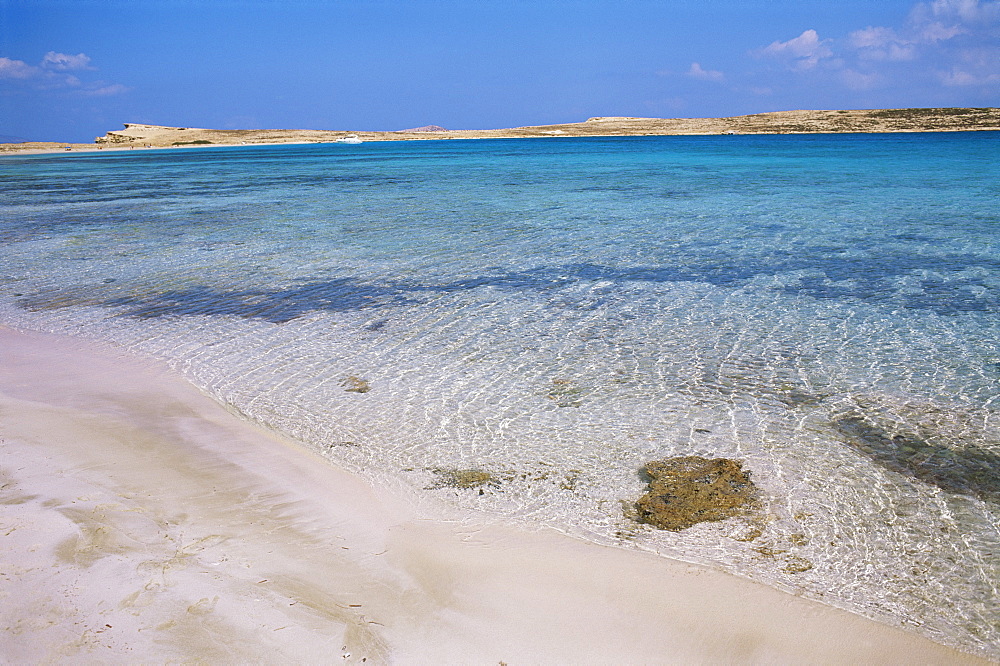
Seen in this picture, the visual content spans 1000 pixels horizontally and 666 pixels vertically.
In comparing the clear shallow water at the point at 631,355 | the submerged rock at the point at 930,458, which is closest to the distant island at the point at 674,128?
the clear shallow water at the point at 631,355

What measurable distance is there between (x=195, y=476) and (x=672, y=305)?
→ 7.15 m

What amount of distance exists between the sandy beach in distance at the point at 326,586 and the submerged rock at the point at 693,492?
1.77ft

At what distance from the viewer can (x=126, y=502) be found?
4.79 meters

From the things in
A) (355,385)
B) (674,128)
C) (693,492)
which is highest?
(674,128)

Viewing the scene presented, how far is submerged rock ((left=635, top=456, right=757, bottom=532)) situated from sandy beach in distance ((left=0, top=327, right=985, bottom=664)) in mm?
540

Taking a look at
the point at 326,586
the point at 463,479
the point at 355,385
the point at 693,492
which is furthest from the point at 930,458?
the point at 355,385

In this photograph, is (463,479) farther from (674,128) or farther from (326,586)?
(674,128)

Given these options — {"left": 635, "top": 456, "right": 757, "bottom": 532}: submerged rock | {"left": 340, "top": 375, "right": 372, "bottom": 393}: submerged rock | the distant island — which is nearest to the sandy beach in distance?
{"left": 635, "top": 456, "right": 757, "bottom": 532}: submerged rock

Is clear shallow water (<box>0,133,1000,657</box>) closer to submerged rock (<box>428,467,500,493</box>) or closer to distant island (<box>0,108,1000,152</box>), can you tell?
submerged rock (<box>428,467,500,493</box>)

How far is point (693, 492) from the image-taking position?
5.12 metres

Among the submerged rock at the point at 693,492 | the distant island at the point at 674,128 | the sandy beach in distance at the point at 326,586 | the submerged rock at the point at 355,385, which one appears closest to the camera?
the sandy beach in distance at the point at 326,586

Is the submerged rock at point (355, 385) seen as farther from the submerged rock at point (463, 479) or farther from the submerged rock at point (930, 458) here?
the submerged rock at point (930, 458)

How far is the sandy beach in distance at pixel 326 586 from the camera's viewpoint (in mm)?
3477

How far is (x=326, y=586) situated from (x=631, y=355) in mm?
5056
